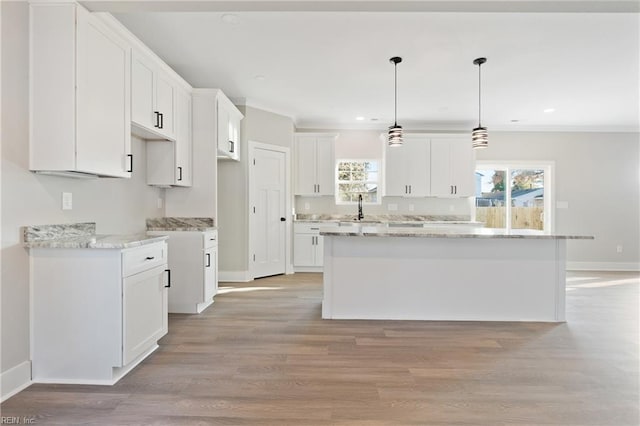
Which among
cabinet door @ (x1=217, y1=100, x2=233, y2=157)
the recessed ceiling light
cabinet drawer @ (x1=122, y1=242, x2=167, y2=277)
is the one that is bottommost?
cabinet drawer @ (x1=122, y1=242, x2=167, y2=277)

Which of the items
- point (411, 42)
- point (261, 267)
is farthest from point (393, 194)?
point (411, 42)

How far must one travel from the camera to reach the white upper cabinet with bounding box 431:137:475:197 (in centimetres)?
596

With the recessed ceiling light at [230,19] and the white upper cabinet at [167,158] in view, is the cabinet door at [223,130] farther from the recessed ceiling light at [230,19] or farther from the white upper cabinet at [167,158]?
the recessed ceiling light at [230,19]

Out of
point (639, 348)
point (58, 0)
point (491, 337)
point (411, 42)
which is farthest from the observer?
point (411, 42)

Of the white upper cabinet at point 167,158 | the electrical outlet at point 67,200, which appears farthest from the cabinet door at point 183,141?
the electrical outlet at point 67,200

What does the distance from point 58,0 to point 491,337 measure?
3.98 m

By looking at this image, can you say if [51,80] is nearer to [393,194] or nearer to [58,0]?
[58,0]

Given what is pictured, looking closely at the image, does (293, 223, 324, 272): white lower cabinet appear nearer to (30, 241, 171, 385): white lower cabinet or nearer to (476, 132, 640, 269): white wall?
(476, 132, 640, 269): white wall

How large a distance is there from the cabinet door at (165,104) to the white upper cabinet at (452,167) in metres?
4.34

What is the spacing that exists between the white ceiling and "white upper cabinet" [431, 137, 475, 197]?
0.68m

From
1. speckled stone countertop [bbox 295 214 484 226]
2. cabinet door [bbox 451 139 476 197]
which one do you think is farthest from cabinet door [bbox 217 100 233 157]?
cabinet door [bbox 451 139 476 197]

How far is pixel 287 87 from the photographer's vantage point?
4391mm

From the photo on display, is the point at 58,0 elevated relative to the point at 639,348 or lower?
elevated

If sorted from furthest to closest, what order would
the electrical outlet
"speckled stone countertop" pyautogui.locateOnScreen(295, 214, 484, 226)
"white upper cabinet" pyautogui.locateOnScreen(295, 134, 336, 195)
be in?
"speckled stone countertop" pyautogui.locateOnScreen(295, 214, 484, 226), "white upper cabinet" pyautogui.locateOnScreen(295, 134, 336, 195), the electrical outlet
